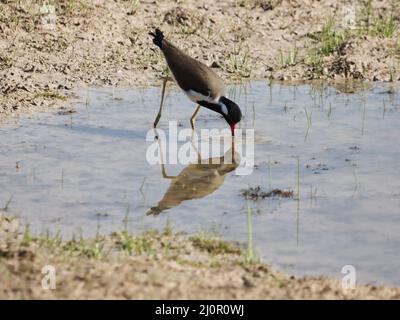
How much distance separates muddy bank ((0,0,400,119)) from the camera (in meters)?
10.2

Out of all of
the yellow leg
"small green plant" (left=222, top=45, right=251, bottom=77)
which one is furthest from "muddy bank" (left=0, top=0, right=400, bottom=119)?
the yellow leg

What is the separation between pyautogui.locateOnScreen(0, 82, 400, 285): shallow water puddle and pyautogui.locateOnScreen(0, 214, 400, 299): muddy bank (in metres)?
0.38

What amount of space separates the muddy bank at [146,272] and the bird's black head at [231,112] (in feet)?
8.40

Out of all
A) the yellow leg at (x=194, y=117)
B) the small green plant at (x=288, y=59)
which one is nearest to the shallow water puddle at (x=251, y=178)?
the yellow leg at (x=194, y=117)

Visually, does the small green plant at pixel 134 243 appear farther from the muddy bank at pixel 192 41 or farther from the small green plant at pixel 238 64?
the small green plant at pixel 238 64

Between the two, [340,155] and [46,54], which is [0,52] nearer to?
[46,54]

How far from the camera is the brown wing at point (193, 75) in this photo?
8.77 metres

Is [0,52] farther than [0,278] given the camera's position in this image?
Yes

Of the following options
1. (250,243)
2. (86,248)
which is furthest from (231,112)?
(86,248)

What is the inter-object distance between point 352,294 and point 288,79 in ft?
18.8

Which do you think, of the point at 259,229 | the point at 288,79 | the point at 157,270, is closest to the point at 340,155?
the point at 259,229

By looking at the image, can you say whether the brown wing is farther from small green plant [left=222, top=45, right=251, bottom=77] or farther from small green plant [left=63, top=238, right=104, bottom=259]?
small green plant [left=63, top=238, right=104, bottom=259]

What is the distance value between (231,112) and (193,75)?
0.76m
